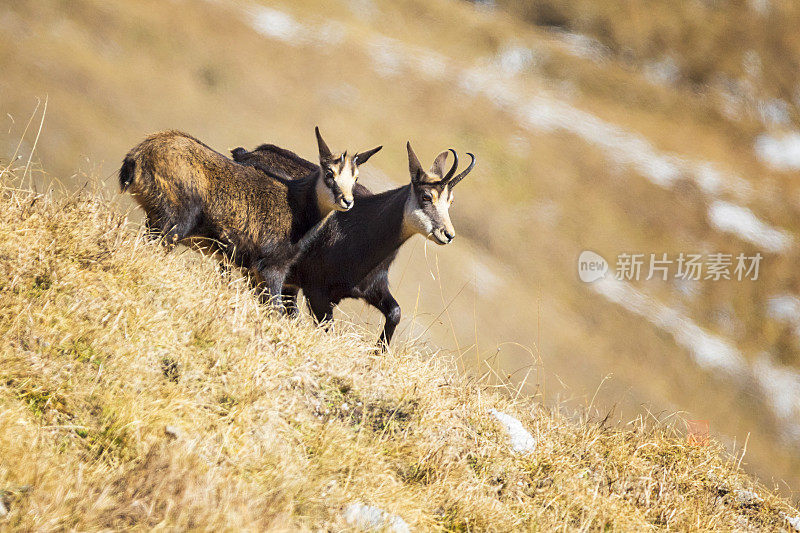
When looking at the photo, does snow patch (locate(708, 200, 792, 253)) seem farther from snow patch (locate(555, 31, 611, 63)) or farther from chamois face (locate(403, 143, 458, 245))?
chamois face (locate(403, 143, 458, 245))

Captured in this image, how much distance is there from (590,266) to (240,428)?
610 inches

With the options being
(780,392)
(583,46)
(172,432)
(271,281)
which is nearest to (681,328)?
(780,392)

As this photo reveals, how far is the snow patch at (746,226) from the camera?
65.3 feet

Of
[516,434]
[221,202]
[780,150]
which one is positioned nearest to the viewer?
[516,434]

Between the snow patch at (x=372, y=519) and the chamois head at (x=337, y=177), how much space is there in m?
3.85

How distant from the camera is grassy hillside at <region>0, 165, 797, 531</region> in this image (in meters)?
2.83

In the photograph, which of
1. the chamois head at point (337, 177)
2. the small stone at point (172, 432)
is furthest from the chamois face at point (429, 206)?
the small stone at point (172, 432)

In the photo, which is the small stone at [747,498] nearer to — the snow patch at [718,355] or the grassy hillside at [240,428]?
Result: the grassy hillside at [240,428]

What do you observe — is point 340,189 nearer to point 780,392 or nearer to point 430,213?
point 430,213

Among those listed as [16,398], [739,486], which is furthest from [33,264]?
[739,486]

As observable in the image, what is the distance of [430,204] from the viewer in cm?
668

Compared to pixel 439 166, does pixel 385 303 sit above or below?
below

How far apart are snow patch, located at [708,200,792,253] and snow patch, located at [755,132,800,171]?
6.49ft

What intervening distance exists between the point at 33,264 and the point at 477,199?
13.7 m
